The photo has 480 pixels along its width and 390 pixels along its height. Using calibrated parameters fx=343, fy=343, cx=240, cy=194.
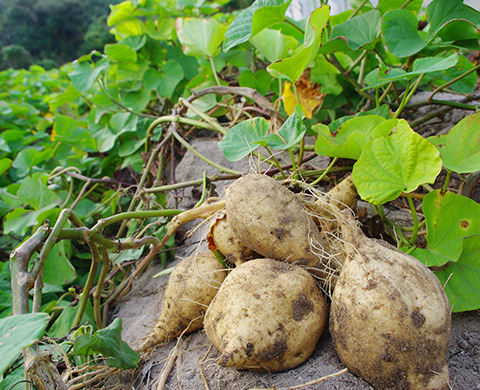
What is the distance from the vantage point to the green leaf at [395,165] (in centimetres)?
60

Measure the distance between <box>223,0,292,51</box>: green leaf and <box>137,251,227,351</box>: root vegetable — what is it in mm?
527

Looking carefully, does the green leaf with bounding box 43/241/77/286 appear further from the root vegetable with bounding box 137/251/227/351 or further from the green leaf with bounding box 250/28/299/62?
the green leaf with bounding box 250/28/299/62

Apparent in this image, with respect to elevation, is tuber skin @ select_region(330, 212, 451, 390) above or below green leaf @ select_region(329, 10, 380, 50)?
below

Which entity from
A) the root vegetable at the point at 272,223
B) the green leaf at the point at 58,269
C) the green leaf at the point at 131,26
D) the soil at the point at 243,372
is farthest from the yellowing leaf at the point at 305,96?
the green leaf at the point at 131,26

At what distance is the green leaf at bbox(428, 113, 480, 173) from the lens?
0.66 meters

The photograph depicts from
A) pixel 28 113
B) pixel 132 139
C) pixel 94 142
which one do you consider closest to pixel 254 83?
pixel 132 139

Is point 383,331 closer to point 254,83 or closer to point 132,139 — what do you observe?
point 254,83

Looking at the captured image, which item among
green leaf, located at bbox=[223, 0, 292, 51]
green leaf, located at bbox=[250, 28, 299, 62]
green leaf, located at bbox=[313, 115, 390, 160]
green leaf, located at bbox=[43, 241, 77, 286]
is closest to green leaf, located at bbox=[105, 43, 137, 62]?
green leaf, located at bbox=[250, 28, 299, 62]

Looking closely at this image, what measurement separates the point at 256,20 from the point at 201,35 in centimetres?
55

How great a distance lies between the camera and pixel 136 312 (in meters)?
1.01

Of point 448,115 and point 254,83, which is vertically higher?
point 254,83

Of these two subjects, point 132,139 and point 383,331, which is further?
point 132,139

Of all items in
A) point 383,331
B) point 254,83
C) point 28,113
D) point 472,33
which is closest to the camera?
point 383,331

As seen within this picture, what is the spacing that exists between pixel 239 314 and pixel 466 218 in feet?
1.52
